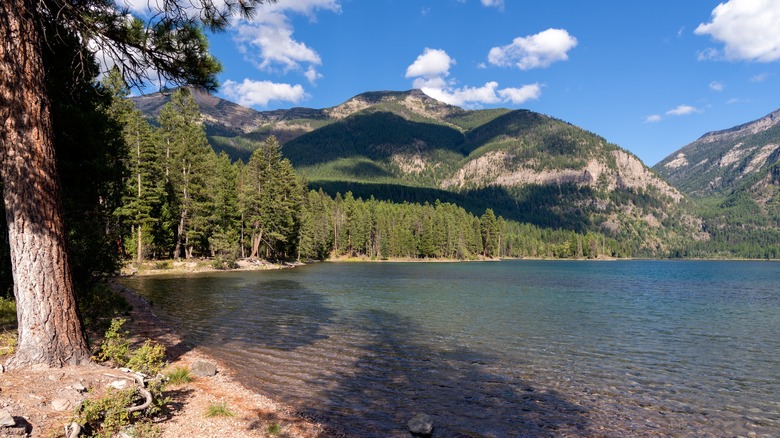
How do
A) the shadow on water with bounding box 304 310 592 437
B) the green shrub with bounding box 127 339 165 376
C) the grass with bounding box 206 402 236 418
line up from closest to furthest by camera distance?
the grass with bounding box 206 402 236 418 → the green shrub with bounding box 127 339 165 376 → the shadow on water with bounding box 304 310 592 437

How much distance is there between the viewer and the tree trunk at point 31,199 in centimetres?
812

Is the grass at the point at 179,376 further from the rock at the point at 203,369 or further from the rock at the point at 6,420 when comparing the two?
the rock at the point at 6,420

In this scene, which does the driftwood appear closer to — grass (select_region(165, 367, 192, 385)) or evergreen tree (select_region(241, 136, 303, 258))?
grass (select_region(165, 367, 192, 385))

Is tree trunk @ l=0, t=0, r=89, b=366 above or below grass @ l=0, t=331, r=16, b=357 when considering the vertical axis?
above

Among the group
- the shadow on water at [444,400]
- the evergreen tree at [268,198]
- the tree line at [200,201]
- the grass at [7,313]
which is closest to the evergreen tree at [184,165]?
the tree line at [200,201]

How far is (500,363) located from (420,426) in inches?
301

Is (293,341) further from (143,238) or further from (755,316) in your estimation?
(143,238)

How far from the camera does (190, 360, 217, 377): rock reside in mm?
12875

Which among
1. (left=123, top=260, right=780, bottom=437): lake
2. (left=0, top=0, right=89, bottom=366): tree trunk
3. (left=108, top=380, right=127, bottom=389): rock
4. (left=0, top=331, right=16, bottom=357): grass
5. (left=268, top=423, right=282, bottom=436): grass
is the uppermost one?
(left=0, top=0, right=89, bottom=366): tree trunk

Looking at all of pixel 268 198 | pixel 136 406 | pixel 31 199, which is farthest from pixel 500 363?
pixel 268 198

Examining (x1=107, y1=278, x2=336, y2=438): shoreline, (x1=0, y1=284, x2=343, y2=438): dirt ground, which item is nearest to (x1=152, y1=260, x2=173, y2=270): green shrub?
(x1=107, y1=278, x2=336, y2=438): shoreline

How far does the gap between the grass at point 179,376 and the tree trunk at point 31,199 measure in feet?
10.6

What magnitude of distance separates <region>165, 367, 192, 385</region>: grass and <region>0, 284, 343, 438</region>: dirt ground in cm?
24

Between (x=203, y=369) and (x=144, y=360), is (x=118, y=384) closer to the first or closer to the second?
(x=144, y=360)
